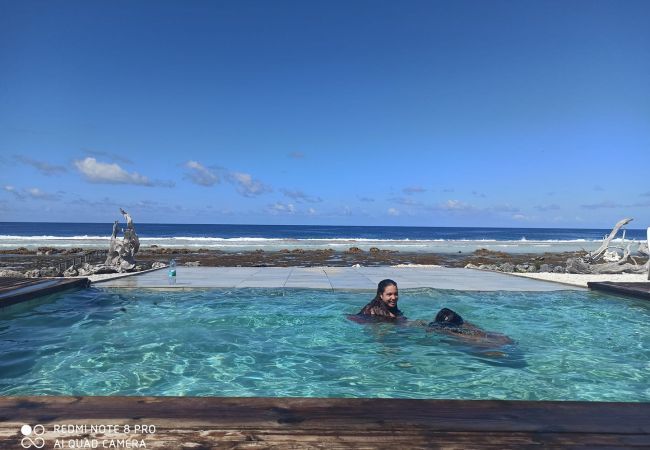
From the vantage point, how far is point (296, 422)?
9.64ft

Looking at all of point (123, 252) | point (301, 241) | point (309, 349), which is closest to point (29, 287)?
point (123, 252)

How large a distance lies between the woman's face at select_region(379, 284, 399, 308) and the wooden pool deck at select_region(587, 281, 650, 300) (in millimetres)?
6690

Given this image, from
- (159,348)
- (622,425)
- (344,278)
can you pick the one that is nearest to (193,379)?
(159,348)

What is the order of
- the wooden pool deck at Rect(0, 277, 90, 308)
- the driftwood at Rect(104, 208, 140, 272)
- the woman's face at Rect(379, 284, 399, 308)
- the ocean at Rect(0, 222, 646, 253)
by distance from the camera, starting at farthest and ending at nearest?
1. the ocean at Rect(0, 222, 646, 253)
2. the driftwood at Rect(104, 208, 140, 272)
3. the wooden pool deck at Rect(0, 277, 90, 308)
4. the woman's face at Rect(379, 284, 399, 308)

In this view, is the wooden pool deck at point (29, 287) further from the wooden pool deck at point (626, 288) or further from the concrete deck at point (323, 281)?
the wooden pool deck at point (626, 288)

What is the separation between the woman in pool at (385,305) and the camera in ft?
27.6

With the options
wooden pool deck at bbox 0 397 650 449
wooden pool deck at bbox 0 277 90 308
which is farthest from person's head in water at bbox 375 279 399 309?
wooden pool deck at bbox 0 277 90 308

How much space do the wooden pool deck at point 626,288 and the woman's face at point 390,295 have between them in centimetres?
669

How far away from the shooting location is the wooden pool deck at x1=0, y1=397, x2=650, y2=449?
2719 millimetres

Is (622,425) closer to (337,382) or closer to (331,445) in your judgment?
(331,445)

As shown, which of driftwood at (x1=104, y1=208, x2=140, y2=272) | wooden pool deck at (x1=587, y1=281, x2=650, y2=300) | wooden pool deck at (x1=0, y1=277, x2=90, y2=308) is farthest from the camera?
driftwood at (x1=104, y1=208, x2=140, y2=272)

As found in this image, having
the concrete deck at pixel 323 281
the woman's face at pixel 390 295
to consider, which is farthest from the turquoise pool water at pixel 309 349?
the concrete deck at pixel 323 281

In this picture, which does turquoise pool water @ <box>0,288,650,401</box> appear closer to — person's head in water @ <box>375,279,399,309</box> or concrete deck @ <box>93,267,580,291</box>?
A: person's head in water @ <box>375,279,399,309</box>

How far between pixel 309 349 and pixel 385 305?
6.40 feet
